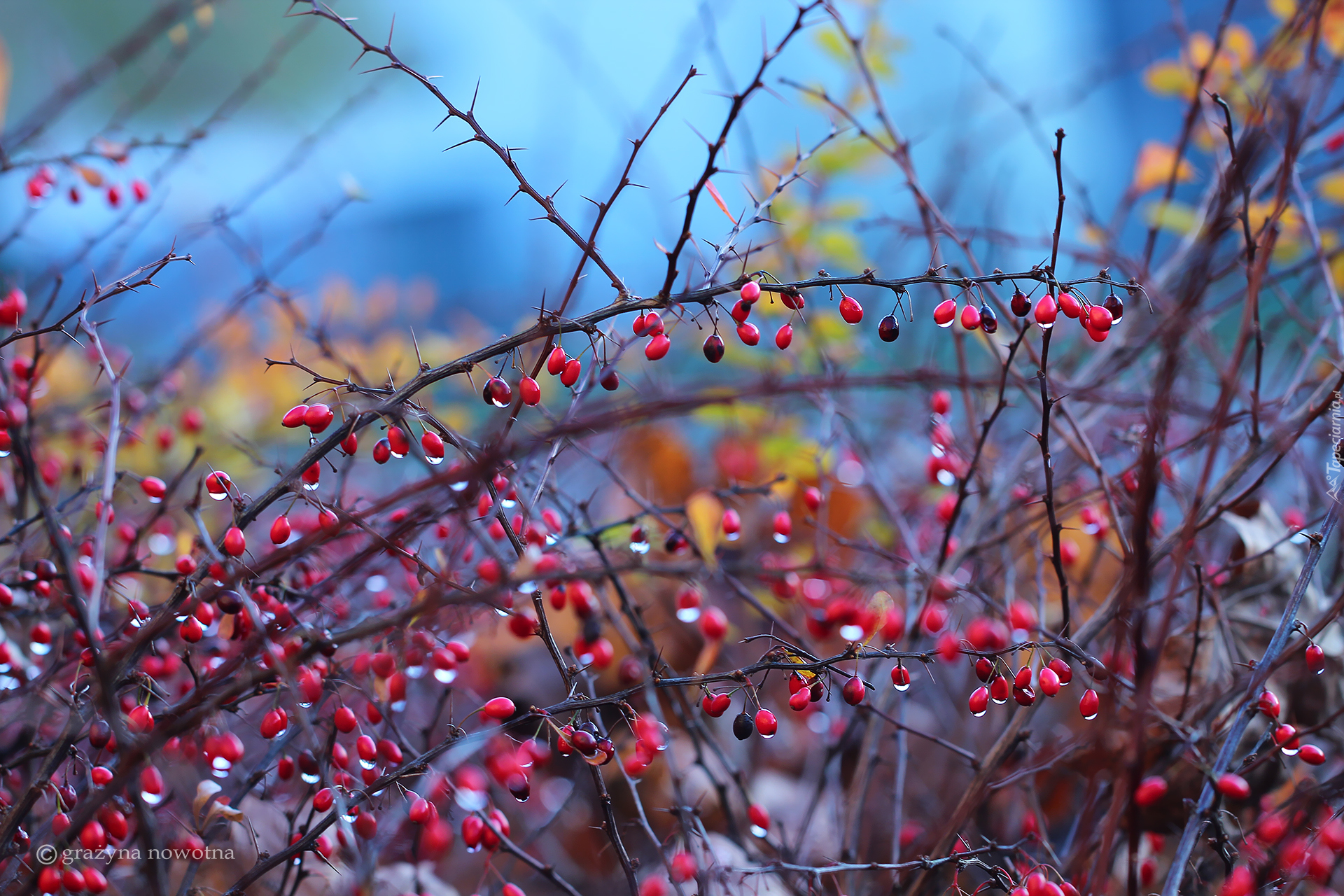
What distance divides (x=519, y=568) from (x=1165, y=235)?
171 inches

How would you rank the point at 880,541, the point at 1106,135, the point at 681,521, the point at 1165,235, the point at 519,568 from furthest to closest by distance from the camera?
1. the point at 1106,135
2. the point at 1165,235
3. the point at 880,541
4. the point at 681,521
5. the point at 519,568

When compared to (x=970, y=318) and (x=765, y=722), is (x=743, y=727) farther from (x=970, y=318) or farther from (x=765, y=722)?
(x=970, y=318)

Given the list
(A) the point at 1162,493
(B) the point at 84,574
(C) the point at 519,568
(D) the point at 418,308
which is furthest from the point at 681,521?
(D) the point at 418,308

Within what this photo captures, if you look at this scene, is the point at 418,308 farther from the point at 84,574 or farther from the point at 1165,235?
the point at 1165,235

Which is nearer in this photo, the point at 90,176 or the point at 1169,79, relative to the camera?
the point at 90,176

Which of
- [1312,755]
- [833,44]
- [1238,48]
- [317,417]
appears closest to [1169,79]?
[1238,48]

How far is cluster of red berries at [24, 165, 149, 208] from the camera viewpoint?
1.26 meters

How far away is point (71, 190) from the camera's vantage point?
1.33 m

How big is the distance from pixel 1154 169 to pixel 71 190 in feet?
6.87

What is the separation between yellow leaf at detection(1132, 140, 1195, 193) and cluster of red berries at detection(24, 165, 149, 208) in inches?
77.5

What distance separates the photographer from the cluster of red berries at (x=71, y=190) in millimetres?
1265

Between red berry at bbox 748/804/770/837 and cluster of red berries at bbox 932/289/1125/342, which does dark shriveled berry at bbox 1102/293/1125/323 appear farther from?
red berry at bbox 748/804/770/837

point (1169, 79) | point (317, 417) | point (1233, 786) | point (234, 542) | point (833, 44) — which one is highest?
point (833, 44)

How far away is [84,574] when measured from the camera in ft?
3.50
